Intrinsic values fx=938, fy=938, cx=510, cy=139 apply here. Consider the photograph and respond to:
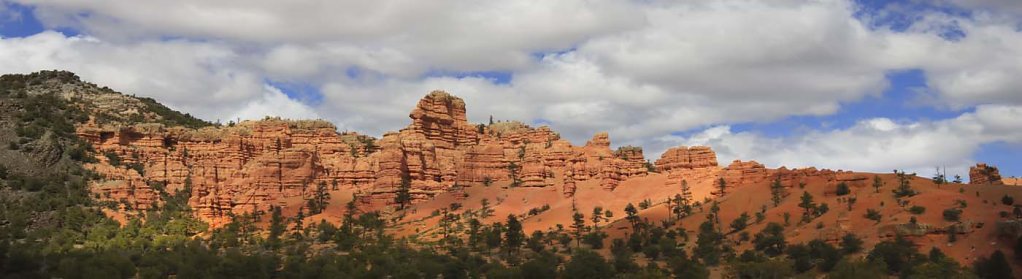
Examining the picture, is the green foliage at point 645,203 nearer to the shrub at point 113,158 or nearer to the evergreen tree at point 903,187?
the evergreen tree at point 903,187

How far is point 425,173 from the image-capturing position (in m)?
113

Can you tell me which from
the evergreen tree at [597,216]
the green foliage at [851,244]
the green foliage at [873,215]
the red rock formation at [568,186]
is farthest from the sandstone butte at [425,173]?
the green foliage at [851,244]

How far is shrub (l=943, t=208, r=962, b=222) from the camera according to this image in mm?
77812

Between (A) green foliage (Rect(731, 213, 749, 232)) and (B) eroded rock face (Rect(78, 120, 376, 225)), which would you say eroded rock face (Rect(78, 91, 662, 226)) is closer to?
(B) eroded rock face (Rect(78, 120, 376, 225))

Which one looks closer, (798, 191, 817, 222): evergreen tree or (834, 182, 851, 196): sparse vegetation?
(798, 191, 817, 222): evergreen tree

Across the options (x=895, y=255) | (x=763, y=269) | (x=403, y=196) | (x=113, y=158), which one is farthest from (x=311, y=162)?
(x=895, y=255)

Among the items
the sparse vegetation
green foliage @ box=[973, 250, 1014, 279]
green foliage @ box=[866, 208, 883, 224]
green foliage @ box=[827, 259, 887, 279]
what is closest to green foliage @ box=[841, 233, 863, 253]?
green foliage @ box=[827, 259, 887, 279]

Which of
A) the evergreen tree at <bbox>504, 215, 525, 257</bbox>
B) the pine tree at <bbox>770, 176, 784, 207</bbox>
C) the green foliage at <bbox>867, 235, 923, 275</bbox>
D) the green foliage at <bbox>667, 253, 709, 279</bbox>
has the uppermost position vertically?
the pine tree at <bbox>770, 176, 784, 207</bbox>

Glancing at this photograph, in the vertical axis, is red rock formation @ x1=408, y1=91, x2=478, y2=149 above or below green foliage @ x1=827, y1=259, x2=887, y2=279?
above

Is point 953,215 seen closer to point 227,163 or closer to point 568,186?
point 568,186

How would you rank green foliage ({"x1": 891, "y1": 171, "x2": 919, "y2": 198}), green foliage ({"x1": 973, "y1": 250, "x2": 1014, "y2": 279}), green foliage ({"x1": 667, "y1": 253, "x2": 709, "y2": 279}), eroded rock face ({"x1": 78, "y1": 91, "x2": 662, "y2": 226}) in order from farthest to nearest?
eroded rock face ({"x1": 78, "y1": 91, "x2": 662, "y2": 226}) < green foliage ({"x1": 891, "y1": 171, "x2": 919, "y2": 198}) < green foliage ({"x1": 667, "y1": 253, "x2": 709, "y2": 279}) < green foliage ({"x1": 973, "y1": 250, "x2": 1014, "y2": 279})

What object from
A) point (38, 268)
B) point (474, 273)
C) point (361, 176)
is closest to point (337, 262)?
point (474, 273)

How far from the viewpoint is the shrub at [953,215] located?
3063 inches

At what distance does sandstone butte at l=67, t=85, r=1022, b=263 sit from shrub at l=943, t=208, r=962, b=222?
1221cm
